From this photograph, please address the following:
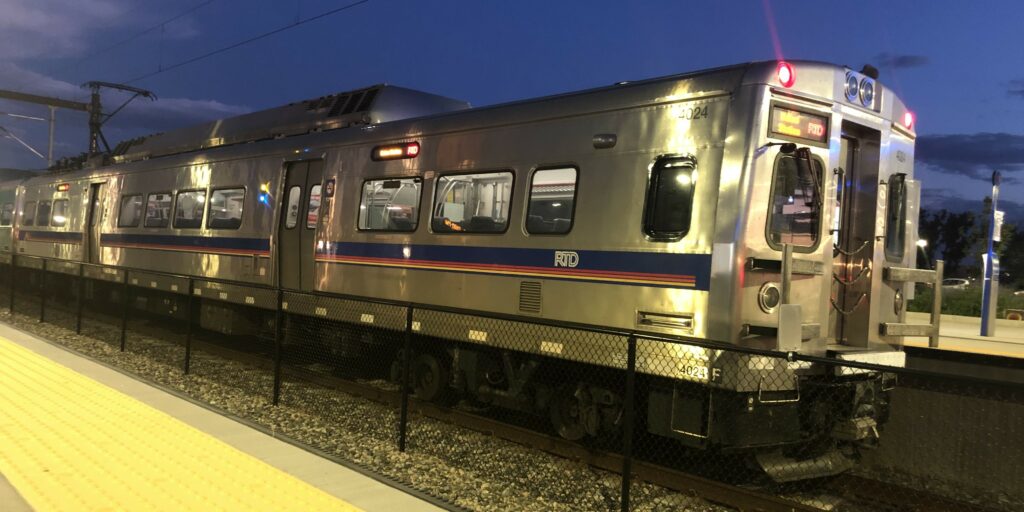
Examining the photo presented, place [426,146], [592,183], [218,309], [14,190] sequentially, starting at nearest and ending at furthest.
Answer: [592,183], [426,146], [218,309], [14,190]

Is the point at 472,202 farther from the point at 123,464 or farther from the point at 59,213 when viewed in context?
the point at 59,213

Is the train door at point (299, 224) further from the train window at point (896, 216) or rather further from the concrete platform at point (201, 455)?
the train window at point (896, 216)

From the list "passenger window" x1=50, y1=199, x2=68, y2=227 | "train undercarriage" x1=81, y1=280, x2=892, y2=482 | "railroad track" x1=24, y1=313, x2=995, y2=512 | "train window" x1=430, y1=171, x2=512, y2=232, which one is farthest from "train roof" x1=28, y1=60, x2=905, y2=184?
"railroad track" x1=24, y1=313, x2=995, y2=512

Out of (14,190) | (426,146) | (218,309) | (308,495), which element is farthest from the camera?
(14,190)

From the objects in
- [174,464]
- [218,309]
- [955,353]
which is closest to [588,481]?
[174,464]

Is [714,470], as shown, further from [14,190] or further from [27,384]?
[14,190]

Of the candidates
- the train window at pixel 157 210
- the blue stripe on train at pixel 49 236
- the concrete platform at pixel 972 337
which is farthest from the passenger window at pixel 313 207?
the blue stripe on train at pixel 49 236

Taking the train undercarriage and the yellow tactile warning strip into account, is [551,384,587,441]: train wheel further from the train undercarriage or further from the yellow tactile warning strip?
the yellow tactile warning strip

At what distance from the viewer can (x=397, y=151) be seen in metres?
8.88

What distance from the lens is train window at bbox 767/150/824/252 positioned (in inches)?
234

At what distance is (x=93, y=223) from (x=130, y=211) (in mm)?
2390

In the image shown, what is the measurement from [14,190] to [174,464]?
2159 cm

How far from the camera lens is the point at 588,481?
6188mm

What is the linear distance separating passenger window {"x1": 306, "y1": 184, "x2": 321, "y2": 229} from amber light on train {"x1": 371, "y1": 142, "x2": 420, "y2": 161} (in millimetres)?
1423
